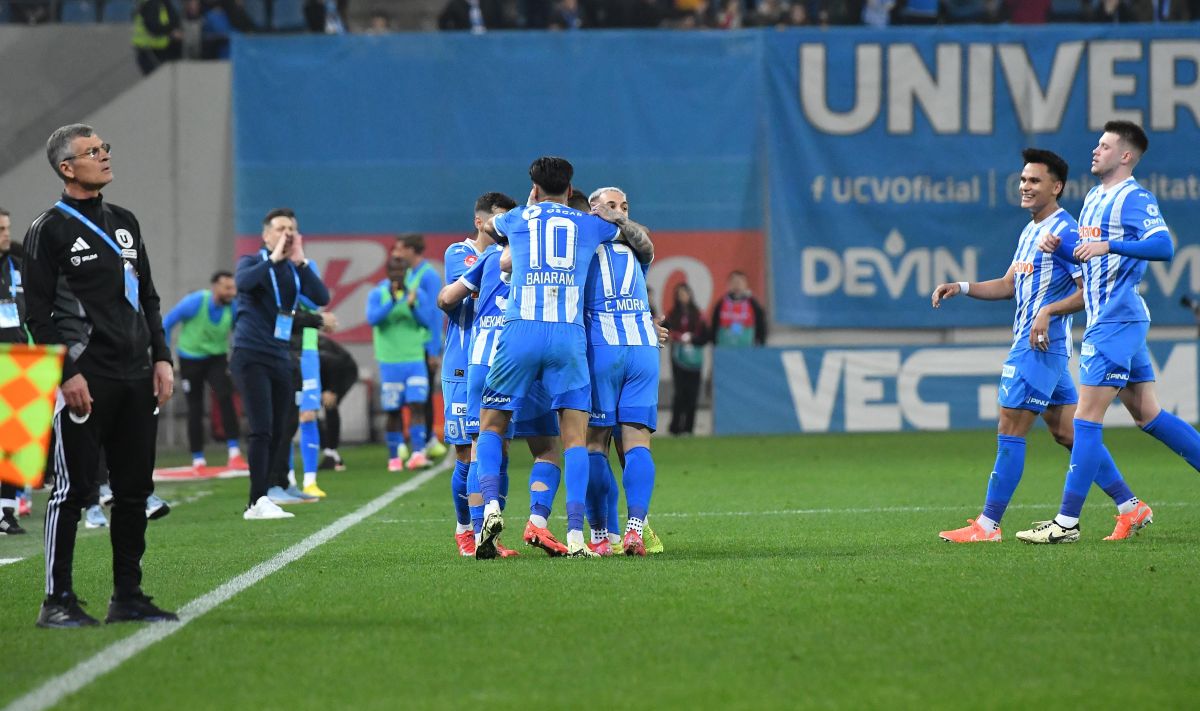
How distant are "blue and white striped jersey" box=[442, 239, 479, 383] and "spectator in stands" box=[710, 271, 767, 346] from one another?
40.6 feet

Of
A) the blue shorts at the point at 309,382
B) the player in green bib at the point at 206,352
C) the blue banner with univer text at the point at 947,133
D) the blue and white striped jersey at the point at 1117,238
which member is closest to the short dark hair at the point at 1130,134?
the blue and white striped jersey at the point at 1117,238

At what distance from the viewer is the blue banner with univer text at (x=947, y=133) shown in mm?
21547

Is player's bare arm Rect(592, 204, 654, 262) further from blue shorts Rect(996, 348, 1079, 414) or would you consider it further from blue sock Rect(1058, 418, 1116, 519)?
blue sock Rect(1058, 418, 1116, 519)

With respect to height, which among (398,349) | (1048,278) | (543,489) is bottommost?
(543,489)

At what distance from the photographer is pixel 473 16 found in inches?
907

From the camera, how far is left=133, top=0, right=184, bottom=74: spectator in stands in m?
22.0

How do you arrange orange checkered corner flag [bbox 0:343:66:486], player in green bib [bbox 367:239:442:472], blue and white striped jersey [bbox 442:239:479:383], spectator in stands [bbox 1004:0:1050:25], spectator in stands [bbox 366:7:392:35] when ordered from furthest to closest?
spectator in stands [bbox 1004:0:1050:25], spectator in stands [bbox 366:7:392:35], player in green bib [bbox 367:239:442:472], blue and white striped jersey [bbox 442:239:479:383], orange checkered corner flag [bbox 0:343:66:486]

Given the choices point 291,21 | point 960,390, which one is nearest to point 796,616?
point 960,390

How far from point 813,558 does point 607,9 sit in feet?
51.4

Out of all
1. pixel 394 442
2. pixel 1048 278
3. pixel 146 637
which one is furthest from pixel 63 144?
pixel 394 442

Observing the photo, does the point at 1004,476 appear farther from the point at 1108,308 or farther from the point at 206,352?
the point at 206,352

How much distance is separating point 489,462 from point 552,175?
4.84ft

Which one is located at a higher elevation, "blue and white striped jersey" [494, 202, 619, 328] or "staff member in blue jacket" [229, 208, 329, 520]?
"blue and white striped jersey" [494, 202, 619, 328]

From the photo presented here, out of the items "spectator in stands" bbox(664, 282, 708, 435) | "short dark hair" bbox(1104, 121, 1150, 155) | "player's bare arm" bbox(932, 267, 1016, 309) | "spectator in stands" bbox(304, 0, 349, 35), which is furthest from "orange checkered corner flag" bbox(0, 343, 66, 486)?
"spectator in stands" bbox(304, 0, 349, 35)
